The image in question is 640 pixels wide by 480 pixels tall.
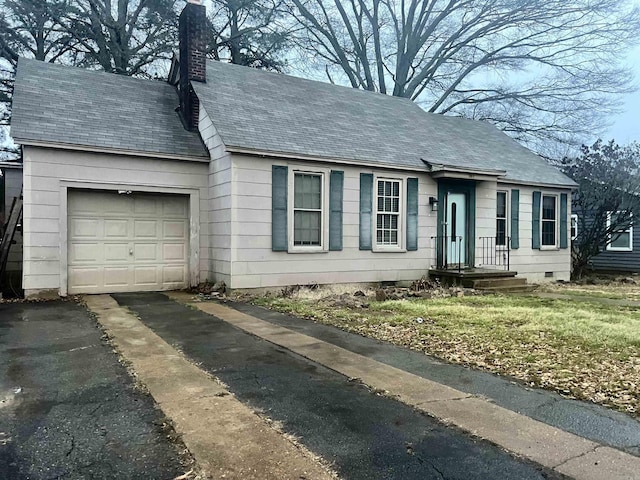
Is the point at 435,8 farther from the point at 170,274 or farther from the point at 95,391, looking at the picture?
the point at 95,391

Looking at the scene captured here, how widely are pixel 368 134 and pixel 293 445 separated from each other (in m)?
10.7

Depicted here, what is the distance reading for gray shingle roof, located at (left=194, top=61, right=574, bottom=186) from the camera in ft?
36.0

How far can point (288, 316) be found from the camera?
7.96 metres

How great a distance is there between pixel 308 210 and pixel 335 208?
2.17 ft

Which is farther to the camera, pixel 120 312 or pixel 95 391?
pixel 120 312

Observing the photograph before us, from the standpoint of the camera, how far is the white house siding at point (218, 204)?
1023 centimetres

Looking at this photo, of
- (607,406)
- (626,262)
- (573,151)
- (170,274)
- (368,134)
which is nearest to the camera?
(607,406)

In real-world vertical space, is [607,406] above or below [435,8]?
below

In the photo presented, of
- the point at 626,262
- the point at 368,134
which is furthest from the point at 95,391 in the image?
the point at 626,262

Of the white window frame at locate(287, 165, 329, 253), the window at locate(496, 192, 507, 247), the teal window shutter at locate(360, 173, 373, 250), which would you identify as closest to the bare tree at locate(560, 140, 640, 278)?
the window at locate(496, 192, 507, 247)

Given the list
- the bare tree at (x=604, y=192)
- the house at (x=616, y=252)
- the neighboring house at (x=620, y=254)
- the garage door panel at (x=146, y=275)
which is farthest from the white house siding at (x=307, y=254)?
the neighboring house at (x=620, y=254)

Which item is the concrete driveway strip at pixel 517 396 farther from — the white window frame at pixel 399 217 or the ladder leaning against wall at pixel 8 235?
the ladder leaning against wall at pixel 8 235

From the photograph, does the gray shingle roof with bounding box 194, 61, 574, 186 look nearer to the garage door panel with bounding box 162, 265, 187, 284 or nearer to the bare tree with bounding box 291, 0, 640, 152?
the garage door panel with bounding box 162, 265, 187, 284

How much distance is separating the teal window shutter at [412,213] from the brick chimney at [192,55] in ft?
18.2
